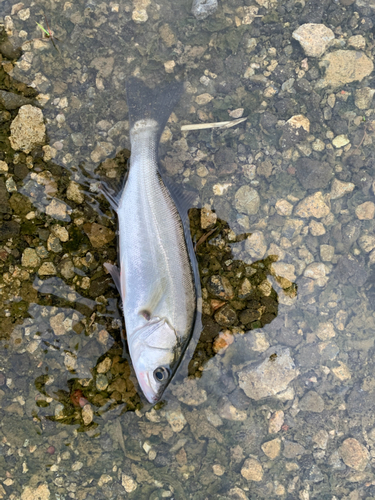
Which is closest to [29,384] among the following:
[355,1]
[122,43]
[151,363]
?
[151,363]

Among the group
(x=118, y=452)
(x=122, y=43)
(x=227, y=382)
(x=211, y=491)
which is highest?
(x=122, y=43)

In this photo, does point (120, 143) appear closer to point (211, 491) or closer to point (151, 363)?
point (151, 363)

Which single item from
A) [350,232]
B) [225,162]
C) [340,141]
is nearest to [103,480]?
[225,162]

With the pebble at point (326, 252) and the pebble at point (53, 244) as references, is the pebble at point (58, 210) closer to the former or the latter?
the pebble at point (53, 244)

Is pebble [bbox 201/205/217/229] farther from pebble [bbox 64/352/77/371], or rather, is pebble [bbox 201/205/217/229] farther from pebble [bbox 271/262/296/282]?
pebble [bbox 64/352/77/371]

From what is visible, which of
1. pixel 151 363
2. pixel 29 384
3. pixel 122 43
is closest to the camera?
pixel 151 363

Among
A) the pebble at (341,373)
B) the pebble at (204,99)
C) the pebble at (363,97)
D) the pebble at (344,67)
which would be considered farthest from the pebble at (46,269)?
the pebble at (363,97)

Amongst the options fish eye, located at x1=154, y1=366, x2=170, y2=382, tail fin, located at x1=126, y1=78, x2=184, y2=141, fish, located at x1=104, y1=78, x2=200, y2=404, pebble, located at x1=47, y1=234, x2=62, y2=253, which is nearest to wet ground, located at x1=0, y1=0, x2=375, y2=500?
pebble, located at x1=47, y1=234, x2=62, y2=253

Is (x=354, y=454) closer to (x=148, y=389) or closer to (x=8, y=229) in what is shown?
(x=148, y=389)
